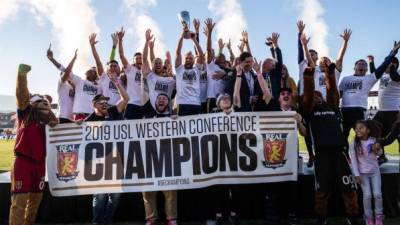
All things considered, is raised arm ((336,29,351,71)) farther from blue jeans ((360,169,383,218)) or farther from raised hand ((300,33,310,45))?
blue jeans ((360,169,383,218))

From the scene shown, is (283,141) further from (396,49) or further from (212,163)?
(396,49)

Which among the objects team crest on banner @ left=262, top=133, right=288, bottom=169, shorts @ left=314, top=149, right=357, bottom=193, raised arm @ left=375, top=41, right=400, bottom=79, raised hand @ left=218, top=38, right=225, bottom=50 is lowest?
shorts @ left=314, top=149, right=357, bottom=193

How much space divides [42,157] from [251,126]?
124 inches

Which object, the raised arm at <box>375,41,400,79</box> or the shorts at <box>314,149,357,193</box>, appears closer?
the shorts at <box>314,149,357,193</box>

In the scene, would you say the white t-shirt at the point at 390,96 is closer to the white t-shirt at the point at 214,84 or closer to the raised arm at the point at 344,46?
the raised arm at the point at 344,46

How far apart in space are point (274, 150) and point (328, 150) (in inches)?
32.5

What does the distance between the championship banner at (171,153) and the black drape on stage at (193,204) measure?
1.83 ft

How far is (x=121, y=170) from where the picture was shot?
19.8 feet

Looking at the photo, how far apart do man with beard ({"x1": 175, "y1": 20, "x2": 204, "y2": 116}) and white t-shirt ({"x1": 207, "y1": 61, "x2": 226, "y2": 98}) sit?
395 millimetres

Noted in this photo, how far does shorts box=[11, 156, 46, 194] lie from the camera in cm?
504

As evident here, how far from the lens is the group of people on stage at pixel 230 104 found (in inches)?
210

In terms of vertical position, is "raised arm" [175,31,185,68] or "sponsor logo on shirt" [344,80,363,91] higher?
"raised arm" [175,31,185,68]

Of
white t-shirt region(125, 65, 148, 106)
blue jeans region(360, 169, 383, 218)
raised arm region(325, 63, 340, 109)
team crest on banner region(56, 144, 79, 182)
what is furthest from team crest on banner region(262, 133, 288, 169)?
team crest on banner region(56, 144, 79, 182)

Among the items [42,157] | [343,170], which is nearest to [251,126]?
[343,170]
